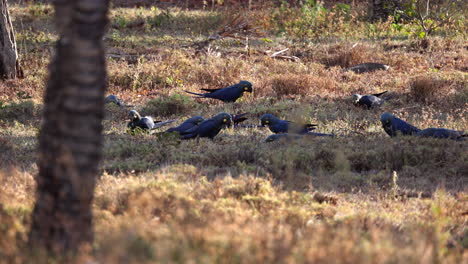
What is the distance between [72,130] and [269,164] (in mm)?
3181

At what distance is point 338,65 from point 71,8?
9.55 m

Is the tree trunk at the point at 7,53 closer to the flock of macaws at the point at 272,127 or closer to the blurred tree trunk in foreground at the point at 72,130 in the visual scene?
the flock of macaws at the point at 272,127

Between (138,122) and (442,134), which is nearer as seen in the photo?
(442,134)

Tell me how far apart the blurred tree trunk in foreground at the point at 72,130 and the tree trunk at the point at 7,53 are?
26.2 feet

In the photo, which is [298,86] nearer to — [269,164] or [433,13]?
[269,164]

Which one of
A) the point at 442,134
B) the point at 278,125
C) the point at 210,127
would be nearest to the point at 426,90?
the point at 442,134

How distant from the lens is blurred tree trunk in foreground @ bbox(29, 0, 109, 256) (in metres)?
2.64

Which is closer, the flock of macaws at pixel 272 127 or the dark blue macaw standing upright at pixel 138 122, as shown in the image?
the flock of macaws at pixel 272 127

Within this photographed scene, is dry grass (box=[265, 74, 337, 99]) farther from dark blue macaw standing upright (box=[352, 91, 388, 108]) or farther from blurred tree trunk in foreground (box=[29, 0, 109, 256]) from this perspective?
blurred tree trunk in foreground (box=[29, 0, 109, 256])

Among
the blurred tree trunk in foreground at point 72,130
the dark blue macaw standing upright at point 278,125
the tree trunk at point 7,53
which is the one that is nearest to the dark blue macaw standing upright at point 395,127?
the dark blue macaw standing upright at point 278,125

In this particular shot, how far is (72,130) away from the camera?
270 cm

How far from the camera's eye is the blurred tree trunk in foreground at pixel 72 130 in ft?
8.67

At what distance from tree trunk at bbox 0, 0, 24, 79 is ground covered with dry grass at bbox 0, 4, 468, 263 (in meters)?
0.33

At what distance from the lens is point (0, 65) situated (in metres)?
10.1
